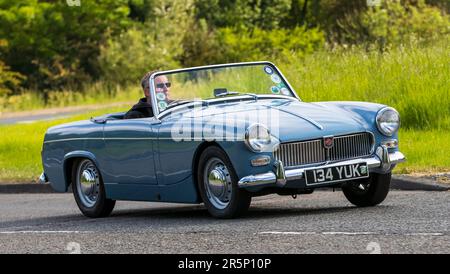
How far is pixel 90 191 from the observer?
13.0 m

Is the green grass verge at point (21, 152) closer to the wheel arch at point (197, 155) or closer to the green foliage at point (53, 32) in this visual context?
the wheel arch at point (197, 155)

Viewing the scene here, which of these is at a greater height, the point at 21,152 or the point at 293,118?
the point at 293,118

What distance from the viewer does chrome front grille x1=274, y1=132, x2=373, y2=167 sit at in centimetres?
1076

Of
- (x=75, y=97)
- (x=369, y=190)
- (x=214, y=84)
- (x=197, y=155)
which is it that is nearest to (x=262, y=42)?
(x=75, y=97)

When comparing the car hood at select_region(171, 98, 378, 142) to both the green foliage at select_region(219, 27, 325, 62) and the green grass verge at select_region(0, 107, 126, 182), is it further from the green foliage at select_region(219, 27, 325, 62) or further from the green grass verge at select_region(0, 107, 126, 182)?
the green foliage at select_region(219, 27, 325, 62)

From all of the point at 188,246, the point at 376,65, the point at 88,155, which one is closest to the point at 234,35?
the point at 376,65

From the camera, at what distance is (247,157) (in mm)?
10586

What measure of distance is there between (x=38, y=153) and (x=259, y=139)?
38.7 feet

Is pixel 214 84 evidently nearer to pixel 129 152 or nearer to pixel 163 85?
pixel 163 85

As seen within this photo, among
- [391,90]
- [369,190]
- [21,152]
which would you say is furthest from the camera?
[21,152]

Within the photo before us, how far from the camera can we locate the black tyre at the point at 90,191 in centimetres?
1283

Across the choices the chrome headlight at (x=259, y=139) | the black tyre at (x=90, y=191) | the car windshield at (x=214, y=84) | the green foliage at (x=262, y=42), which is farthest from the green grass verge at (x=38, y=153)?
the green foliage at (x=262, y=42)
